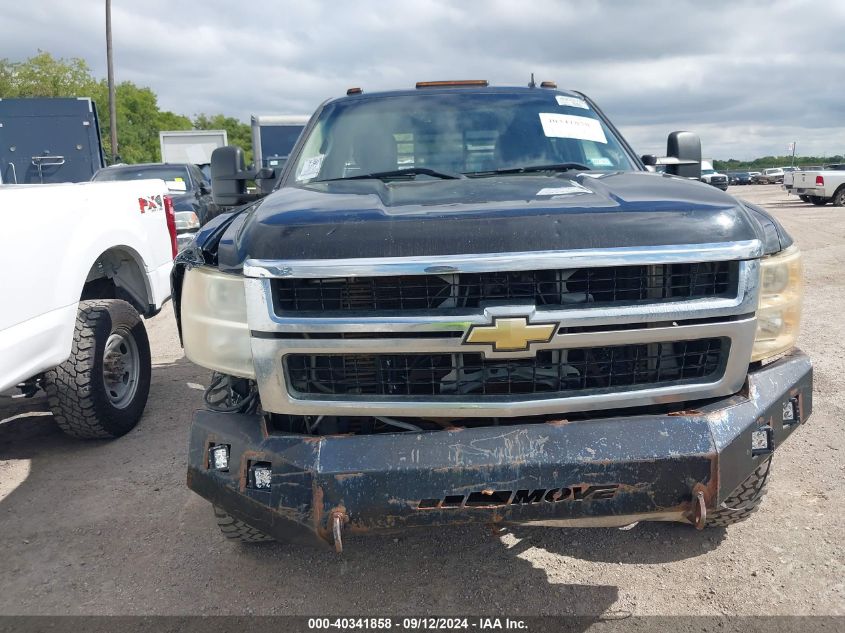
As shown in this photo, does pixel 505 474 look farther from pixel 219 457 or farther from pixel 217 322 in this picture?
pixel 217 322

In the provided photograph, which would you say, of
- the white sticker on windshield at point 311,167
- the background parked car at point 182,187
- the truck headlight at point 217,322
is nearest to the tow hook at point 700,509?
the truck headlight at point 217,322

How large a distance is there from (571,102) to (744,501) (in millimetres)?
2312

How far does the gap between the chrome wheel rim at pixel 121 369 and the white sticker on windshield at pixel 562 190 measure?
2.98 meters

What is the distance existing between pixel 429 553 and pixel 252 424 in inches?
44.3

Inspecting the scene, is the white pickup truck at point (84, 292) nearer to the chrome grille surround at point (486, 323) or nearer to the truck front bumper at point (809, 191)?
the chrome grille surround at point (486, 323)

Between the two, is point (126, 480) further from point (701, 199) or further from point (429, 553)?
point (701, 199)

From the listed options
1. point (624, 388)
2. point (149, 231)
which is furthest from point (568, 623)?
point (149, 231)

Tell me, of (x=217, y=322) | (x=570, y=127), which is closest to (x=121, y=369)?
(x=217, y=322)

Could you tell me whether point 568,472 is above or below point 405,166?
below

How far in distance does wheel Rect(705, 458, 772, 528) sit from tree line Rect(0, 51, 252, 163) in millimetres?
37180

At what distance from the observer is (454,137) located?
3.62 m

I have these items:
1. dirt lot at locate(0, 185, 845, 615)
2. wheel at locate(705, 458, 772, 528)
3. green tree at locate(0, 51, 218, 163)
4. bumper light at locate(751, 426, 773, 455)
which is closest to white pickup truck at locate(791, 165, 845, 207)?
dirt lot at locate(0, 185, 845, 615)

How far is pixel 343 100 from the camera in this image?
159 inches

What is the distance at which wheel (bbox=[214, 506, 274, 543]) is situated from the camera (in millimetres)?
2811
